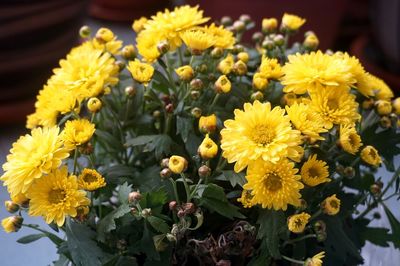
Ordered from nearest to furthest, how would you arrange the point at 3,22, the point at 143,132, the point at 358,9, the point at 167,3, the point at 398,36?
the point at 143,132 < the point at 3,22 < the point at 398,36 < the point at 358,9 < the point at 167,3

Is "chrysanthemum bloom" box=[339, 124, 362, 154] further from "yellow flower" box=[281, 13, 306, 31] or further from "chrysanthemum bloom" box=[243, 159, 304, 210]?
"yellow flower" box=[281, 13, 306, 31]

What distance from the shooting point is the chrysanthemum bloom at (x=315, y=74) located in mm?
488

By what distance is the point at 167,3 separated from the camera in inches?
73.8

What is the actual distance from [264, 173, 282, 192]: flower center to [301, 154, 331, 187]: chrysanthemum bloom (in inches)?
1.1

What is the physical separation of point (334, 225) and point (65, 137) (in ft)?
0.81

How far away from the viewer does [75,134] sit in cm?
48

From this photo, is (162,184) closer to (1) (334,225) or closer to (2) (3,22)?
(1) (334,225)

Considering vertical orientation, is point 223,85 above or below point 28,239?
above

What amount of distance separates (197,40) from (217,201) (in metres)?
0.15

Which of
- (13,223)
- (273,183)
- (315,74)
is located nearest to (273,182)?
(273,183)

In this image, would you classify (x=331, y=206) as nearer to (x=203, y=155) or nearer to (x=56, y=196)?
(x=203, y=155)

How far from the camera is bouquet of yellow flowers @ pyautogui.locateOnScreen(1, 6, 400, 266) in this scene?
0.45 meters

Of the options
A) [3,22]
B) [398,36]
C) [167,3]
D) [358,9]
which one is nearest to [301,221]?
[3,22]

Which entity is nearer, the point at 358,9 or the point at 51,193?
the point at 51,193
